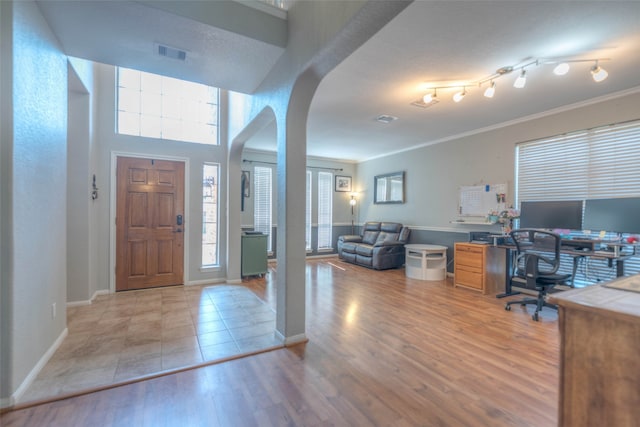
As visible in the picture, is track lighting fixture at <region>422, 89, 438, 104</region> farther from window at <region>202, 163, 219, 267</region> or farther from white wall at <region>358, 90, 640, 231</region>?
window at <region>202, 163, 219, 267</region>

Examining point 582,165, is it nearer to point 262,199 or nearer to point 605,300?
point 605,300

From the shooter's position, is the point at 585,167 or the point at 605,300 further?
the point at 585,167

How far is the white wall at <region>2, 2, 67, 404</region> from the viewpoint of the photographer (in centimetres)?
178

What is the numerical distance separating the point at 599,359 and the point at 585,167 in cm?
380

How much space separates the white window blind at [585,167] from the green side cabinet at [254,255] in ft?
14.1

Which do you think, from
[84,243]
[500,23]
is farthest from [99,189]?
[500,23]

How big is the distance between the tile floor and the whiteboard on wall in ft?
12.5

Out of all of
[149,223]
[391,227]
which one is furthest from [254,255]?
[391,227]

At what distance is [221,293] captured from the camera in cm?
419

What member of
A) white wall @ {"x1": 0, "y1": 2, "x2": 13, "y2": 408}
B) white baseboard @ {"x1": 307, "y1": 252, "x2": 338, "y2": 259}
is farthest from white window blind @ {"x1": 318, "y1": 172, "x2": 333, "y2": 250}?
white wall @ {"x1": 0, "y1": 2, "x2": 13, "y2": 408}

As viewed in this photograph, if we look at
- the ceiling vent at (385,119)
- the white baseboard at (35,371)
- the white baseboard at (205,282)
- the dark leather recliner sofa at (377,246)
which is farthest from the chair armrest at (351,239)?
the white baseboard at (35,371)

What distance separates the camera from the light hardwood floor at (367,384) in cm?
164

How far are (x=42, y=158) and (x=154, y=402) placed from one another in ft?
6.45

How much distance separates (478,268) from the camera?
4.21m
